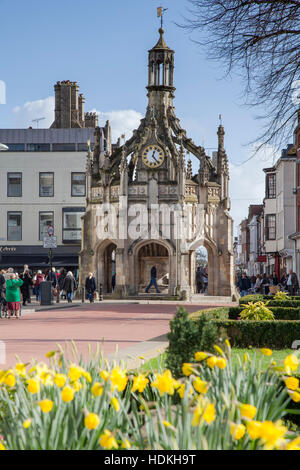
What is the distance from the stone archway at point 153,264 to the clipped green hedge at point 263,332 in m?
31.6

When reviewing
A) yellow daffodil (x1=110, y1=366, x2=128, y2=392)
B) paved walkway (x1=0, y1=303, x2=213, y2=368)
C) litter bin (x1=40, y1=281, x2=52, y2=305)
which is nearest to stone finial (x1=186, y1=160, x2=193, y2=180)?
litter bin (x1=40, y1=281, x2=52, y2=305)

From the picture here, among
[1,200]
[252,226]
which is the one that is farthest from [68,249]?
[252,226]

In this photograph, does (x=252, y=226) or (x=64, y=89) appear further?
(x=252, y=226)

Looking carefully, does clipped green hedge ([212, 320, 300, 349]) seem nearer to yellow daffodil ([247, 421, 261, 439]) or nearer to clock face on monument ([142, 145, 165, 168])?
yellow daffodil ([247, 421, 261, 439])

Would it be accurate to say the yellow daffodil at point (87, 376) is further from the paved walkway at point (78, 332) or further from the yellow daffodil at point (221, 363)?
the paved walkway at point (78, 332)

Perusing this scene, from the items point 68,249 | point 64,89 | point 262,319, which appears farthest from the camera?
point 64,89

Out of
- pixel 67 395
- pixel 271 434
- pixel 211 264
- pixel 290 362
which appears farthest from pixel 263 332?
pixel 211 264

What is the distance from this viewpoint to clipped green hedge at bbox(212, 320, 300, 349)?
1603 centimetres

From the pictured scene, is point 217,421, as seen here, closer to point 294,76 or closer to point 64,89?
point 294,76

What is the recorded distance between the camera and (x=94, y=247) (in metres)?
46.0

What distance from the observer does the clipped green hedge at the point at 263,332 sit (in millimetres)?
16031

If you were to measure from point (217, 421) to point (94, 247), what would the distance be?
41.7 m

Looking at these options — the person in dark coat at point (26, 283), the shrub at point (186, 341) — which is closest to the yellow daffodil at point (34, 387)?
the shrub at point (186, 341)
